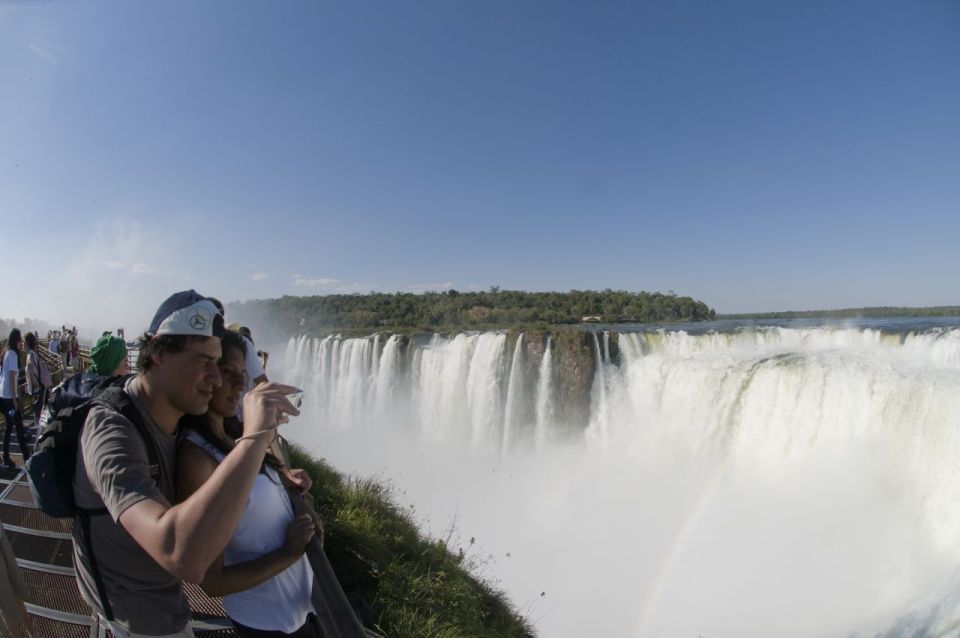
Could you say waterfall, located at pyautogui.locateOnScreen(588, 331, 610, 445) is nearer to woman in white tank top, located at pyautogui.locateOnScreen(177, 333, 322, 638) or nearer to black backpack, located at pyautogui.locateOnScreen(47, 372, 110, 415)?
woman in white tank top, located at pyautogui.locateOnScreen(177, 333, 322, 638)

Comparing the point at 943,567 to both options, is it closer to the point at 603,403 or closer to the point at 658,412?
the point at 658,412

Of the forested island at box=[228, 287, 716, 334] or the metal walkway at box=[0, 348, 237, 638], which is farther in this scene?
the forested island at box=[228, 287, 716, 334]

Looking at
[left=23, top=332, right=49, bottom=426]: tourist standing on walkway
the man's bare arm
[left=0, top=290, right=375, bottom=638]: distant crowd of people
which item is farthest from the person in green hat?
[left=23, top=332, right=49, bottom=426]: tourist standing on walkway

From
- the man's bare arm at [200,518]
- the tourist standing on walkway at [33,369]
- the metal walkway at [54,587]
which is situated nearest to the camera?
the man's bare arm at [200,518]

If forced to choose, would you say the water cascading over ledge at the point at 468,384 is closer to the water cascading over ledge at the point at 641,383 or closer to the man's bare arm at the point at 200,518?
the water cascading over ledge at the point at 641,383

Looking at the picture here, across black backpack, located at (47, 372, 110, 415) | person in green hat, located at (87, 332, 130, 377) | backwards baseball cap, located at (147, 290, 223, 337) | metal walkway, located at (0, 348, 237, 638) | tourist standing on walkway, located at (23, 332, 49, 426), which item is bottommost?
metal walkway, located at (0, 348, 237, 638)

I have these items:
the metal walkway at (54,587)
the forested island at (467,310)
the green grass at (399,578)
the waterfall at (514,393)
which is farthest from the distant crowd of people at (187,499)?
the forested island at (467,310)

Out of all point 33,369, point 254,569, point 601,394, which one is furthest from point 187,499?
point 601,394

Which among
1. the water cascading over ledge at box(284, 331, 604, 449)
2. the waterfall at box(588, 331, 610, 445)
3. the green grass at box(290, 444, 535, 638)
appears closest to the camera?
the green grass at box(290, 444, 535, 638)
